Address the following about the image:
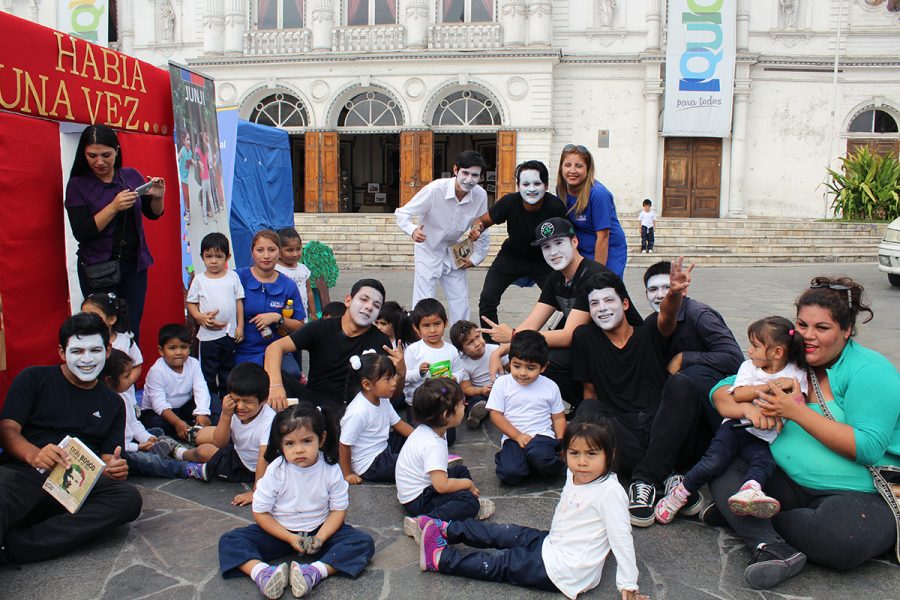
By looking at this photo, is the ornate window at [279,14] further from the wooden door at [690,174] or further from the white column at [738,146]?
the white column at [738,146]

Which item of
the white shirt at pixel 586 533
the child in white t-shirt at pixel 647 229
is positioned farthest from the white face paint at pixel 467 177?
the child in white t-shirt at pixel 647 229

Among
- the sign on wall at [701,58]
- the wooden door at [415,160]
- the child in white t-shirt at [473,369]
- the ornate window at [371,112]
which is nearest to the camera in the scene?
the child in white t-shirt at [473,369]

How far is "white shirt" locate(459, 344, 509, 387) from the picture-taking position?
18.2ft

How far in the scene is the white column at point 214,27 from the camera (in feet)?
74.6

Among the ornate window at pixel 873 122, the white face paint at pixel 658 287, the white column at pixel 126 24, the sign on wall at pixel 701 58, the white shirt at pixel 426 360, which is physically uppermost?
the white column at pixel 126 24

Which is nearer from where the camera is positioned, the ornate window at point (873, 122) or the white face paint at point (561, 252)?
the white face paint at point (561, 252)

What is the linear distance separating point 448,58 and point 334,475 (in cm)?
2020

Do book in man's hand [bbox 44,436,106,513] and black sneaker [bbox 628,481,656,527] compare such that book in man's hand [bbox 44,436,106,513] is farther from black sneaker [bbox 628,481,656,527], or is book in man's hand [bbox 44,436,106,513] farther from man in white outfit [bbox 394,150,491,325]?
man in white outfit [bbox 394,150,491,325]

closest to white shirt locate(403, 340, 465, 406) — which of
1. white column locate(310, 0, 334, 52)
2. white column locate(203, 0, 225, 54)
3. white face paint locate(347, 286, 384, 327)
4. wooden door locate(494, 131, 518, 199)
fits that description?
white face paint locate(347, 286, 384, 327)

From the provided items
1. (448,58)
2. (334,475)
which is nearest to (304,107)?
(448,58)

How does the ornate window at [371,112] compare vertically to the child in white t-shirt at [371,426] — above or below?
above

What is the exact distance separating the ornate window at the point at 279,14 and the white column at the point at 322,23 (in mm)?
869

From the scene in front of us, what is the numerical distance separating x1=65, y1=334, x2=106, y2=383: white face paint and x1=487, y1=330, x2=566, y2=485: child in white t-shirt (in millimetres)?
2160

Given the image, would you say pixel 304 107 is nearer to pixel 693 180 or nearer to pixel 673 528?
pixel 693 180
